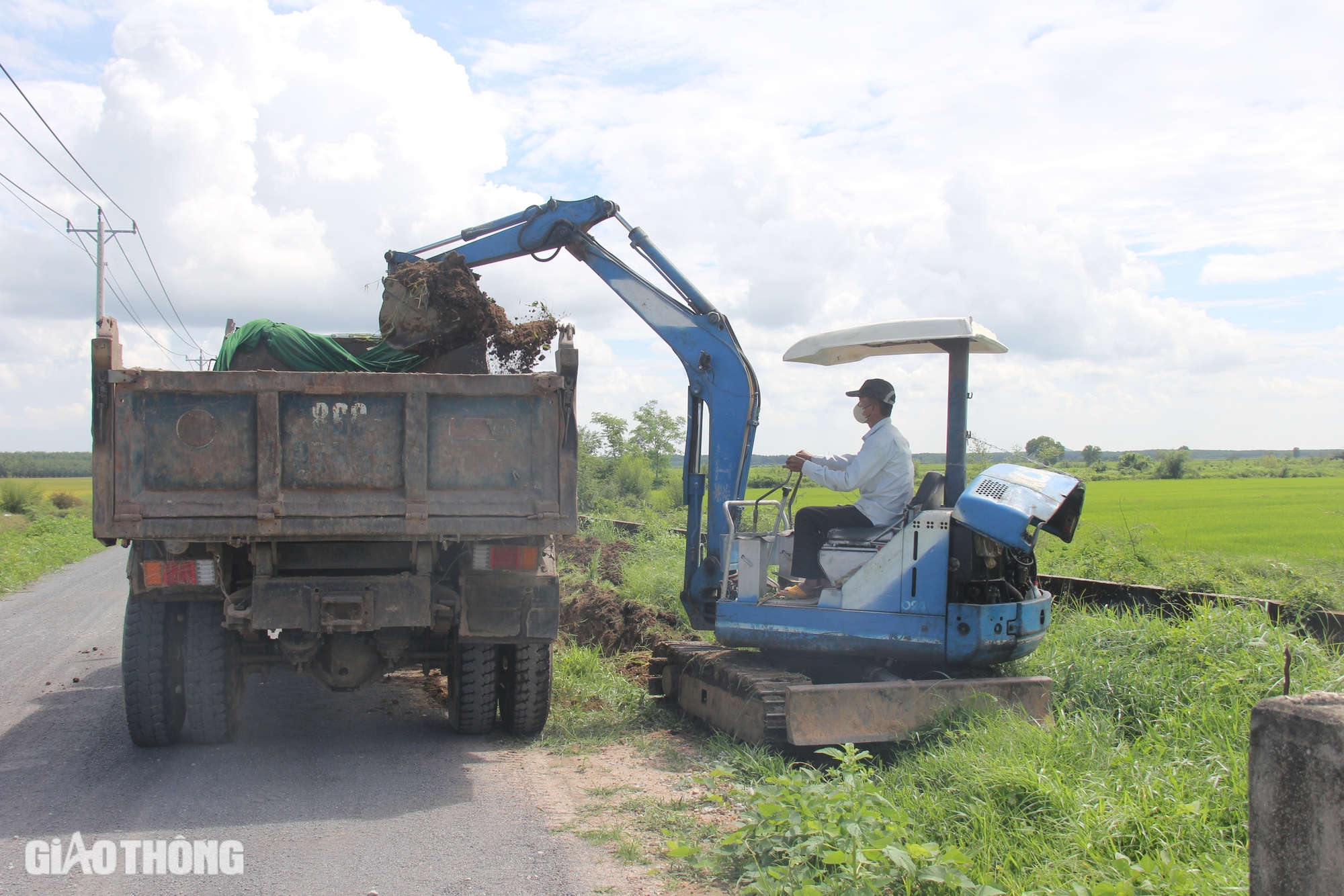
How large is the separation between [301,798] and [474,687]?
1356mm

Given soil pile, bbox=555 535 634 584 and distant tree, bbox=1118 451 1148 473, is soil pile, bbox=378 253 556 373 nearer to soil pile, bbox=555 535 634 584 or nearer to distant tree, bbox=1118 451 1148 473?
soil pile, bbox=555 535 634 584

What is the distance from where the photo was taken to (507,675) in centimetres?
617

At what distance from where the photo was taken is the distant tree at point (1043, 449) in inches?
246

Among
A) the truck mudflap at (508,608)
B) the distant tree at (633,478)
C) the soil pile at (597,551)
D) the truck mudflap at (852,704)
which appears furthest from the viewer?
the distant tree at (633,478)

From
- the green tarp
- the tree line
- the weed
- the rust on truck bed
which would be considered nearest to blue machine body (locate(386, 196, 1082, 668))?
the green tarp

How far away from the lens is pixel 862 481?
6.13m

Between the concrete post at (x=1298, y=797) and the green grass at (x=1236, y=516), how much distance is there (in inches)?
413

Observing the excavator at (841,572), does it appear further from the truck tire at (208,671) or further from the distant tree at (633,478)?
the distant tree at (633,478)

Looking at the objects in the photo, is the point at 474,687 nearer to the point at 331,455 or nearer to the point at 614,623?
the point at 331,455

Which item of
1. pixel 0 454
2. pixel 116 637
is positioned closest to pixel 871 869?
pixel 116 637

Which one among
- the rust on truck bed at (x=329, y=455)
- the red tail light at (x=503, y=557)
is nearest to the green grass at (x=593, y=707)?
the red tail light at (x=503, y=557)

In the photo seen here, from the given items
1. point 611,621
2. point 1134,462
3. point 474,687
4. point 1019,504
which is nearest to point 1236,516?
point 611,621

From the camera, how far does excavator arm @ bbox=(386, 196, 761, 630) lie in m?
6.80

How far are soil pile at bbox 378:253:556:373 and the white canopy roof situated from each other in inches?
81.7
